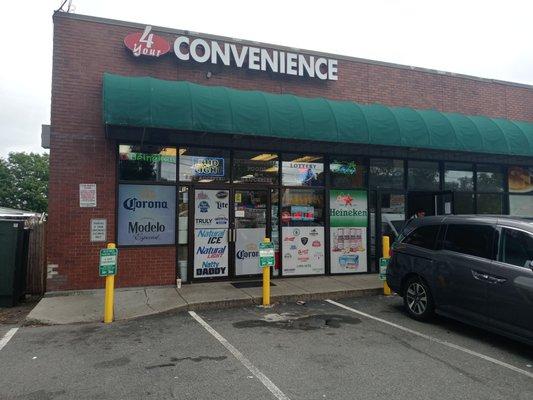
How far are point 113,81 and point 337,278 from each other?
22.5 ft

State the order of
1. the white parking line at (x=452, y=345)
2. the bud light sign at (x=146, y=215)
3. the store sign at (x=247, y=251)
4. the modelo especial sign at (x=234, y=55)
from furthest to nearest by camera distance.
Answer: the store sign at (x=247, y=251), the modelo especial sign at (x=234, y=55), the bud light sign at (x=146, y=215), the white parking line at (x=452, y=345)

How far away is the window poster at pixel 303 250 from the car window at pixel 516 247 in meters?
5.47

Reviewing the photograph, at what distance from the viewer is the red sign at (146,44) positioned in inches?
379

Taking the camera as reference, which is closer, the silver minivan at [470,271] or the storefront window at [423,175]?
the silver minivan at [470,271]

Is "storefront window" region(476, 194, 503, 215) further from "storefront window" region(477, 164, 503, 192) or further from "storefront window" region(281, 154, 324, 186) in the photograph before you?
"storefront window" region(281, 154, 324, 186)

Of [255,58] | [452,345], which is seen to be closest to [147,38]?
[255,58]

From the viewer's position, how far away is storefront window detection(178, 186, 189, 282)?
32.3ft

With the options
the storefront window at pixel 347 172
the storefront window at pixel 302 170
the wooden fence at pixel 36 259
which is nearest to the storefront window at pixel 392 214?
the storefront window at pixel 347 172

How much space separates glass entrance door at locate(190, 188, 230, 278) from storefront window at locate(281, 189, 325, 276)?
1.48 meters

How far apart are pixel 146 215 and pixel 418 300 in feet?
19.5

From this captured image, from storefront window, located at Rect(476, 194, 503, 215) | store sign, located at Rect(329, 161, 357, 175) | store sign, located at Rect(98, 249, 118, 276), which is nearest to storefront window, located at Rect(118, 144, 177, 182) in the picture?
store sign, located at Rect(98, 249, 118, 276)

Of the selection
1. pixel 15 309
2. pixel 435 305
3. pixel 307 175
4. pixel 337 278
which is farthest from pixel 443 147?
pixel 15 309

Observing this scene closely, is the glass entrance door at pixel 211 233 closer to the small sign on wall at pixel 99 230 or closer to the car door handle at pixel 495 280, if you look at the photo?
the small sign on wall at pixel 99 230

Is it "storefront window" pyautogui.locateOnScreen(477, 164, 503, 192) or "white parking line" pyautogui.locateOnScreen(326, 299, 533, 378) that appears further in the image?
"storefront window" pyautogui.locateOnScreen(477, 164, 503, 192)
